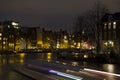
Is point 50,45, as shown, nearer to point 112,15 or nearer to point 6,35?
point 6,35

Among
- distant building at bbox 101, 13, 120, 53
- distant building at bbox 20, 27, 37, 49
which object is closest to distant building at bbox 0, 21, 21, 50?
distant building at bbox 20, 27, 37, 49

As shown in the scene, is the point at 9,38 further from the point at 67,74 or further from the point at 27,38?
the point at 67,74

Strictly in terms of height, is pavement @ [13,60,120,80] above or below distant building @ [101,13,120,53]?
below

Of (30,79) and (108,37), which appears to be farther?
(108,37)

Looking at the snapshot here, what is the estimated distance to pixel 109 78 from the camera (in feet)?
75.6

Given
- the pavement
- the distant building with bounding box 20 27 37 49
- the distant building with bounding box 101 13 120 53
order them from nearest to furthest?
the pavement < the distant building with bounding box 101 13 120 53 < the distant building with bounding box 20 27 37 49

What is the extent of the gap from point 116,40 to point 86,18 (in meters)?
10.8

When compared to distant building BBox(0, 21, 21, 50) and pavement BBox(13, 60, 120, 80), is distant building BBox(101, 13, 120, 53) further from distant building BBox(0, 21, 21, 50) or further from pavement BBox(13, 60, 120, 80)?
distant building BBox(0, 21, 21, 50)

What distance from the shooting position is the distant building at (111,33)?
7955 centimetres

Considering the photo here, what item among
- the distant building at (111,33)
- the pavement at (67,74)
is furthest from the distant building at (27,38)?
the pavement at (67,74)

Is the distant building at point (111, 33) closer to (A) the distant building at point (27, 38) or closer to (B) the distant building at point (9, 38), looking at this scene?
(B) the distant building at point (9, 38)

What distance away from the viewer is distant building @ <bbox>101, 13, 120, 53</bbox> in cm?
7955


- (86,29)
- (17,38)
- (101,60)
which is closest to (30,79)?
(101,60)

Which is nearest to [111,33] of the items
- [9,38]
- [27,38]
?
[27,38]
